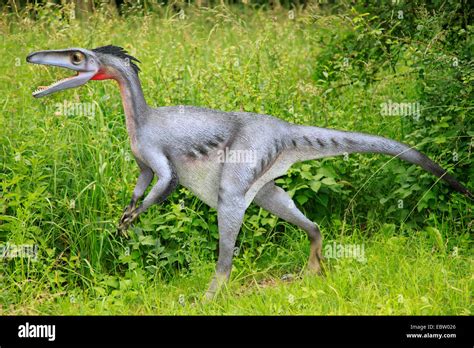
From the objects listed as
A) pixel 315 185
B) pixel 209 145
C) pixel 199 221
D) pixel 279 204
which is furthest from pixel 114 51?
pixel 315 185

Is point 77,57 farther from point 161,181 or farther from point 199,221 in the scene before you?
point 199,221

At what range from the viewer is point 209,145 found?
5.16 m

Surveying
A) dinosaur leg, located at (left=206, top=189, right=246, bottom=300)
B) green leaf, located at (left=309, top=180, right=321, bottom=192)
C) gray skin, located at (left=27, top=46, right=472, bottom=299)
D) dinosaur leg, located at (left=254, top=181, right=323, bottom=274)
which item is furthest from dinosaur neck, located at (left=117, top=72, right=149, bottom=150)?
green leaf, located at (left=309, top=180, right=321, bottom=192)

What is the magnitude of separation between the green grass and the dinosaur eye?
1.02 meters

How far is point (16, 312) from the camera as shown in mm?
5145

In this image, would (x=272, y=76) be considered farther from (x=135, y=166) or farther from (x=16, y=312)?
(x=16, y=312)

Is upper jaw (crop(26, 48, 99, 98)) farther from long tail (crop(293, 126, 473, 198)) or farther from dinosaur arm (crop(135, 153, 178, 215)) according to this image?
→ long tail (crop(293, 126, 473, 198))

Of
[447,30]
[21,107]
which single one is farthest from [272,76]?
[21,107]

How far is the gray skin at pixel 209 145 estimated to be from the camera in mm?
5004

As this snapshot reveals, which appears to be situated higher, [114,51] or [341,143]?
[114,51]

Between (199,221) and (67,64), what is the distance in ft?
5.40

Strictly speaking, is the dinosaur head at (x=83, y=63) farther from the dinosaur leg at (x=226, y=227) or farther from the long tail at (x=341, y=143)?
the long tail at (x=341, y=143)

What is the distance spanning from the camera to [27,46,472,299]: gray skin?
500 cm
